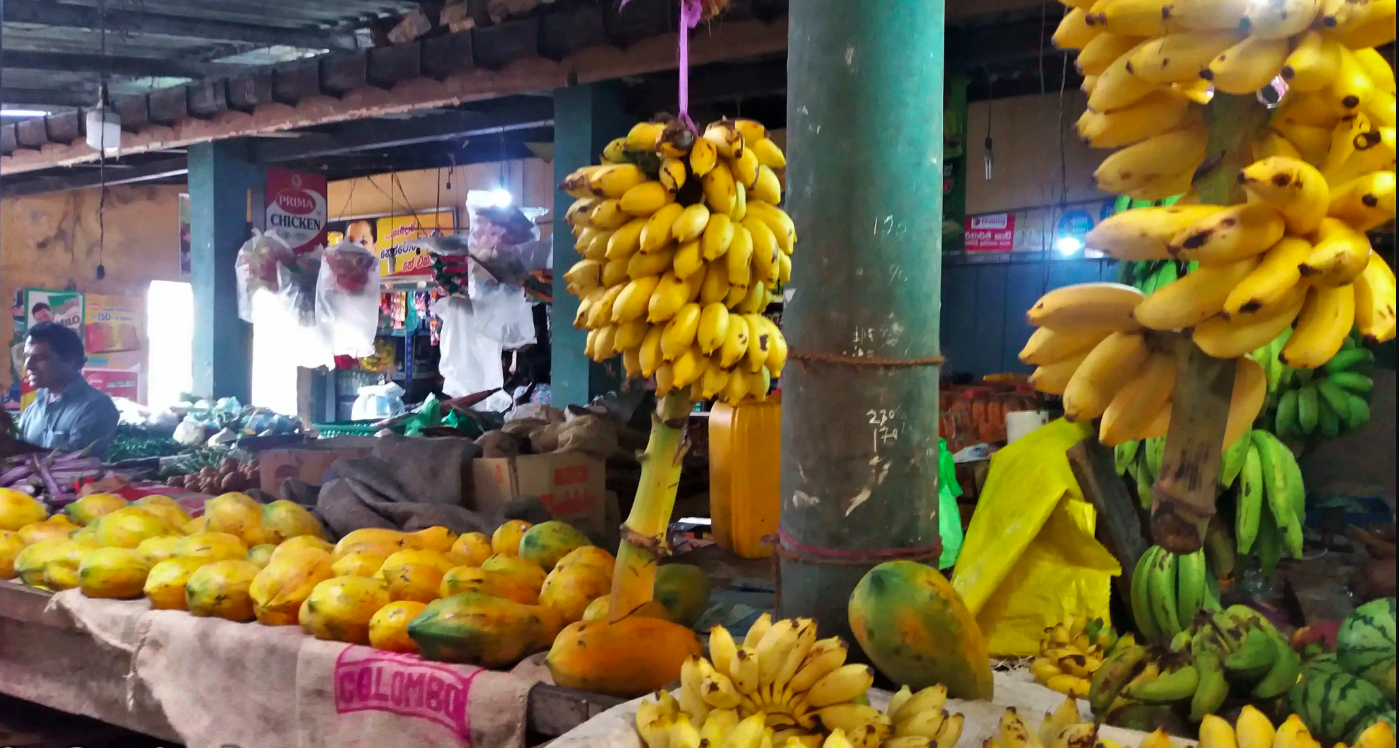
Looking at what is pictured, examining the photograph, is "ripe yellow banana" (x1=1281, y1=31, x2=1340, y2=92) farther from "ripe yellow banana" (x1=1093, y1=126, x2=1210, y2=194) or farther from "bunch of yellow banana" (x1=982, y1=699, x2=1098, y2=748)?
"bunch of yellow banana" (x1=982, y1=699, x2=1098, y2=748)

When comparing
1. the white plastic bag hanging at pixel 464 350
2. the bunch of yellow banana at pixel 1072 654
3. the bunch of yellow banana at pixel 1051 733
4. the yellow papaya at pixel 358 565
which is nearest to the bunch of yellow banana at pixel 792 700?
the bunch of yellow banana at pixel 1051 733

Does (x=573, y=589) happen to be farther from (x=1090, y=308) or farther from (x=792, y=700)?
(x=1090, y=308)

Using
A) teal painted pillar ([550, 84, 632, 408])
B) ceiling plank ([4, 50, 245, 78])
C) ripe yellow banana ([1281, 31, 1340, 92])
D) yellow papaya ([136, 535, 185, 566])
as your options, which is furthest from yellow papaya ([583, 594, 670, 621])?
ceiling plank ([4, 50, 245, 78])

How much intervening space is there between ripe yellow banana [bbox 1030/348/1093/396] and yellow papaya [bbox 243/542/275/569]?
7.04 feet

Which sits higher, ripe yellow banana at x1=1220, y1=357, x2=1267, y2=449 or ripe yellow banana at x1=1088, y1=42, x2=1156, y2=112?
ripe yellow banana at x1=1088, y1=42, x2=1156, y2=112

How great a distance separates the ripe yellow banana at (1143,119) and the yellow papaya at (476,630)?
61.0 inches

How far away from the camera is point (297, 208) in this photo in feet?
27.1

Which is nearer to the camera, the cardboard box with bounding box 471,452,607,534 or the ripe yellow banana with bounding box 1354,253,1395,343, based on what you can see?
the ripe yellow banana with bounding box 1354,253,1395,343

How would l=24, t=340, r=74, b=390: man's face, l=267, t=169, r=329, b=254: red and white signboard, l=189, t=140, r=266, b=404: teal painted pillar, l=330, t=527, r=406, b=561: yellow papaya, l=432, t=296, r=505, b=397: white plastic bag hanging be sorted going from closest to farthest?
l=330, t=527, r=406, b=561: yellow papaya, l=24, t=340, r=74, b=390: man's face, l=432, t=296, r=505, b=397: white plastic bag hanging, l=189, t=140, r=266, b=404: teal painted pillar, l=267, t=169, r=329, b=254: red and white signboard

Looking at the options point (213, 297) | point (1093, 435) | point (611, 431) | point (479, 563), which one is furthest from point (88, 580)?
point (213, 297)

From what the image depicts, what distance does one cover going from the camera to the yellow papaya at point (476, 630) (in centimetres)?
211

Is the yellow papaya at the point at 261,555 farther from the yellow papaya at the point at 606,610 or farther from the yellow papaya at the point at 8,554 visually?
the yellow papaya at the point at 606,610

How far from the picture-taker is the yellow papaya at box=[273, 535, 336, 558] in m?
2.66

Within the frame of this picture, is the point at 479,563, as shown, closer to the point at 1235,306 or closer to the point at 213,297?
the point at 1235,306
